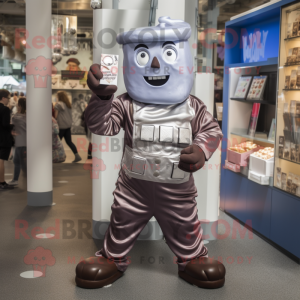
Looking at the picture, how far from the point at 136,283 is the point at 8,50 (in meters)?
10.8

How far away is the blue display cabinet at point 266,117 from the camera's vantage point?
146 inches

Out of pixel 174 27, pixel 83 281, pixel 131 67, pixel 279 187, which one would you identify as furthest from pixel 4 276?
pixel 279 187

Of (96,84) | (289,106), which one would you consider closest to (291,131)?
(289,106)

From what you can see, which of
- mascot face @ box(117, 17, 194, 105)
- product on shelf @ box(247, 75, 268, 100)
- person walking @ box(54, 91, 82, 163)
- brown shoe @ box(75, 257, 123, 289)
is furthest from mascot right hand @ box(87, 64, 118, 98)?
person walking @ box(54, 91, 82, 163)

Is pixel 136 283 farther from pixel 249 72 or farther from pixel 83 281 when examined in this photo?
pixel 249 72

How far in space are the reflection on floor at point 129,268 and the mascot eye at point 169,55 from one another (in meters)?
1.54

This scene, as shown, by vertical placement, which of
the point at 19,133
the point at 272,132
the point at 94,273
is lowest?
the point at 94,273

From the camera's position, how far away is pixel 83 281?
116 inches

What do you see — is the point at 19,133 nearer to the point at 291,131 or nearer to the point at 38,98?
the point at 38,98

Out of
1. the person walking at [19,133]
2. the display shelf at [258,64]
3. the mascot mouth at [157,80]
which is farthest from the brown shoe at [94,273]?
the person walking at [19,133]

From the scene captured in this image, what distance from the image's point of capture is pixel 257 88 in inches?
180

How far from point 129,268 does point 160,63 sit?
1.57 metres

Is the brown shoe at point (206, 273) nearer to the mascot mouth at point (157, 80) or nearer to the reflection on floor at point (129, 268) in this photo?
the reflection on floor at point (129, 268)

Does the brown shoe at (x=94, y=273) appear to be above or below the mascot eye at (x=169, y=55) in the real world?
below
